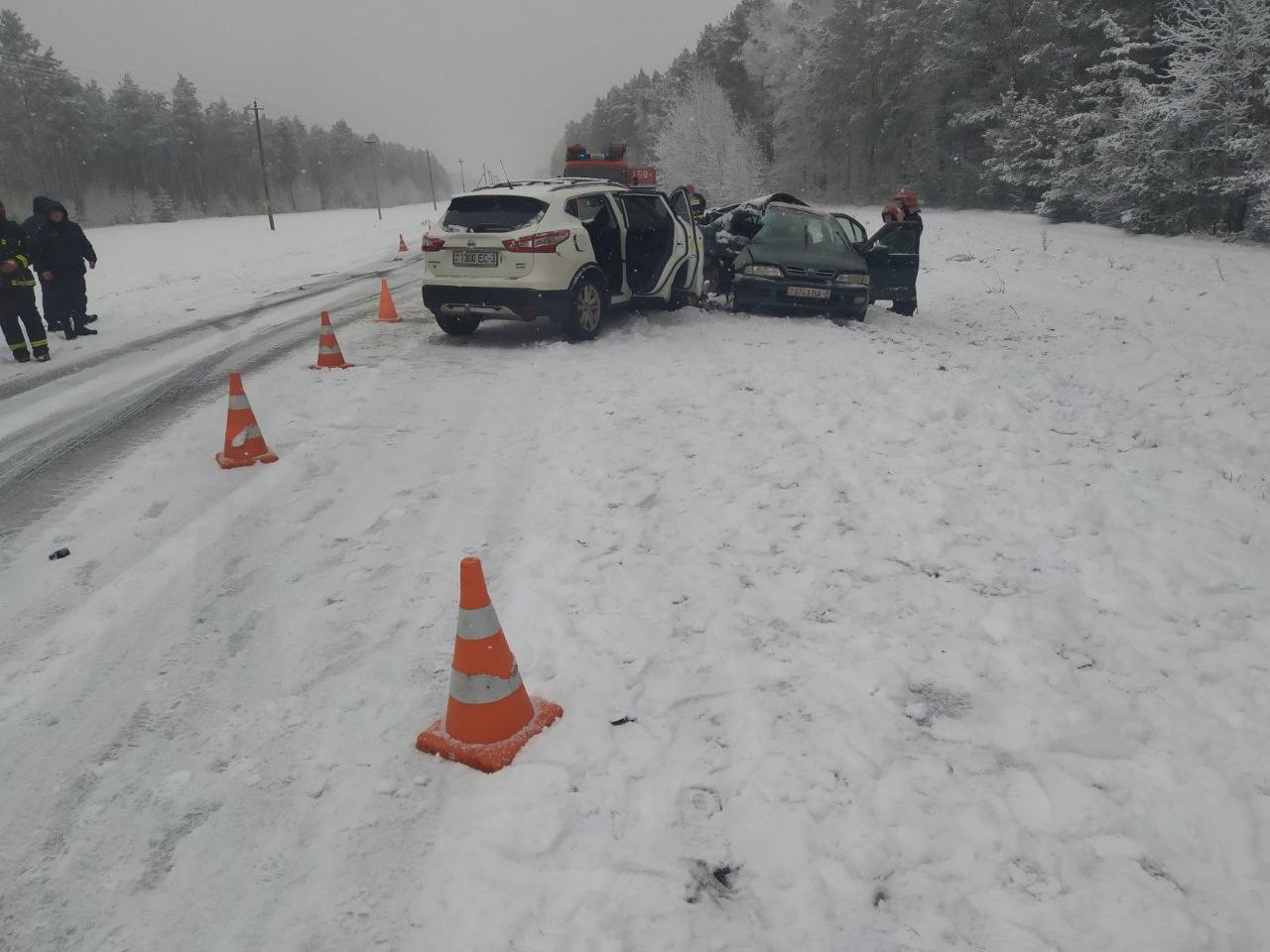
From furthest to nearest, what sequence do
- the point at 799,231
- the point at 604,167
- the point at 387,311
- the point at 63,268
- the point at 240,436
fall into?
the point at 604,167 → the point at 387,311 → the point at 799,231 → the point at 63,268 → the point at 240,436

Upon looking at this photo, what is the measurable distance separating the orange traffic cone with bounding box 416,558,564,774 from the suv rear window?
642cm

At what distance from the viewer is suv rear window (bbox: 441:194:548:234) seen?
8320 mm

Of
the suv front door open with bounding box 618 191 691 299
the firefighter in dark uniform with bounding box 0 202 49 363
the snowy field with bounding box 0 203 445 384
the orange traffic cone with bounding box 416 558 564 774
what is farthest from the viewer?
the snowy field with bounding box 0 203 445 384

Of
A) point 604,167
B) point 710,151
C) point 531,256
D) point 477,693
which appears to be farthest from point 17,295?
point 710,151

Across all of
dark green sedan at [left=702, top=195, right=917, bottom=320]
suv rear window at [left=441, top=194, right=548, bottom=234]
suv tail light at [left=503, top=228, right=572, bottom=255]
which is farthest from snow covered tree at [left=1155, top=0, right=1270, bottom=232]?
suv rear window at [left=441, top=194, right=548, bottom=234]

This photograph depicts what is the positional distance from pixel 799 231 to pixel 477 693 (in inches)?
384

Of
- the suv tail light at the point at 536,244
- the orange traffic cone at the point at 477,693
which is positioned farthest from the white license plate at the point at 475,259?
the orange traffic cone at the point at 477,693

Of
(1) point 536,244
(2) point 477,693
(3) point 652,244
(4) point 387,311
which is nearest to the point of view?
(2) point 477,693

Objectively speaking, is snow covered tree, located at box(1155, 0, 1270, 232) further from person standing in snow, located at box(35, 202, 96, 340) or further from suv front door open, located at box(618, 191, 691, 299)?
person standing in snow, located at box(35, 202, 96, 340)

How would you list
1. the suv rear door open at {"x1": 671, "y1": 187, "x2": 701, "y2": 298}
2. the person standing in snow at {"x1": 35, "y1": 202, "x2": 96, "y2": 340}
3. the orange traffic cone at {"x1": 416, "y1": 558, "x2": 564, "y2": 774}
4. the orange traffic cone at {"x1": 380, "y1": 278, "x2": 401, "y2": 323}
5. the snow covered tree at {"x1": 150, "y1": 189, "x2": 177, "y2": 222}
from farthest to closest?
the snow covered tree at {"x1": 150, "y1": 189, "x2": 177, "y2": 222} → the orange traffic cone at {"x1": 380, "y1": 278, "x2": 401, "y2": 323} → the suv rear door open at {"x1": 671, "y1": 187, "x2": 701, "y2": 298} → the person standing in snow at {"x1": 35, "y1": 202, "x2": 96, "y2": 340} → the orange traffic cone at {"x1": 416, "y1": 558, "x2": 564, "y2": 774}

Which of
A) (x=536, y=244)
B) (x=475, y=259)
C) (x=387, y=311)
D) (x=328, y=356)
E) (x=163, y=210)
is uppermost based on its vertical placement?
(x=163, y=210)

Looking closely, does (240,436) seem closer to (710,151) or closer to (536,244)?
(536,244)

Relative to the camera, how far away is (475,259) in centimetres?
837

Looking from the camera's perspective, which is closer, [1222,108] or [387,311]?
[387,311]
